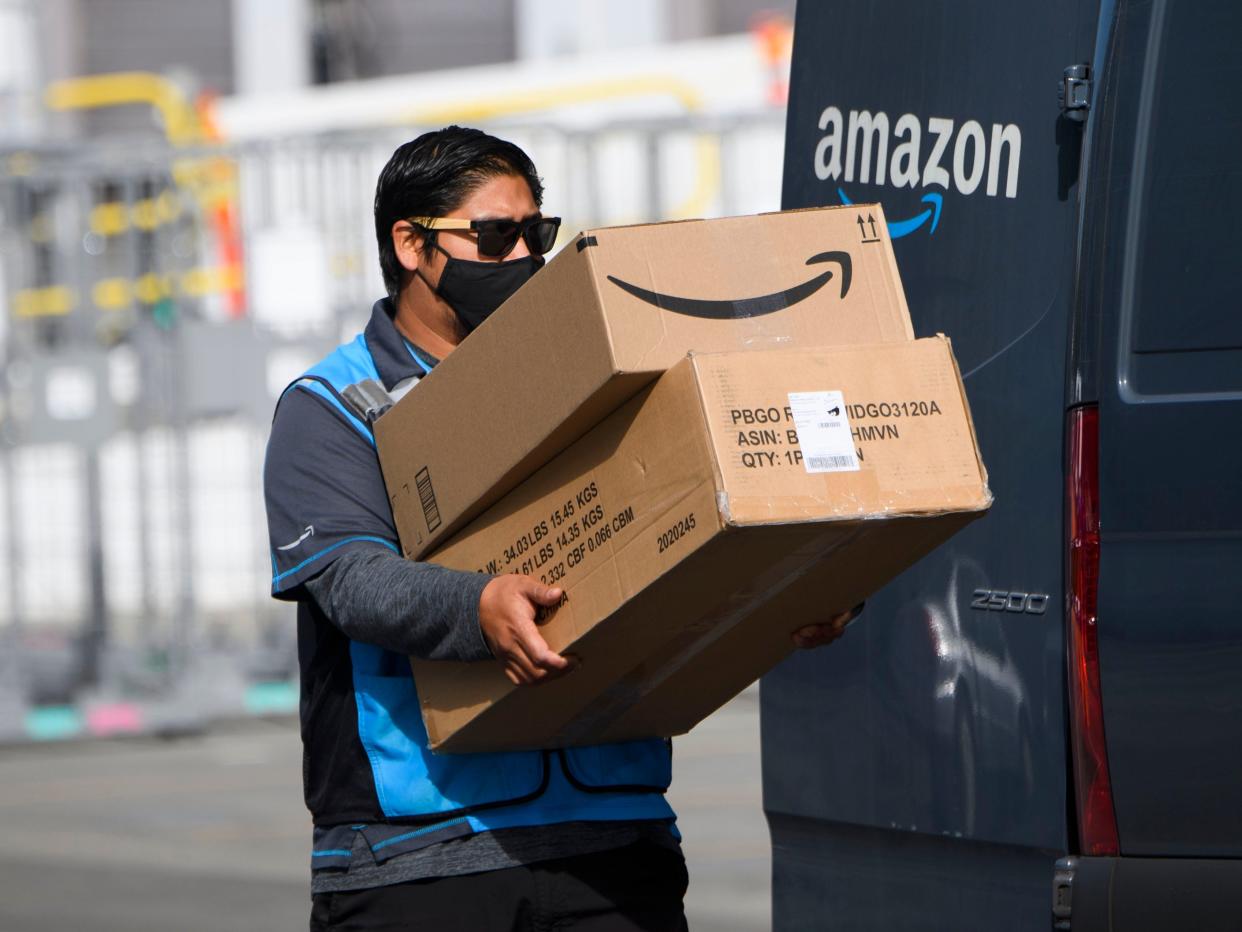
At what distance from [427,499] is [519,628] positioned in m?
0.31

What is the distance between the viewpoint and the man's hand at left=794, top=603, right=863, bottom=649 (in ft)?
9.15

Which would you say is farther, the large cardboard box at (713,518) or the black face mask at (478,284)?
the black face mask at (478,284)

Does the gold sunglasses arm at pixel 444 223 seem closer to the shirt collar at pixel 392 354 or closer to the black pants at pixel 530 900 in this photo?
the shirt collar at pixel 392 354

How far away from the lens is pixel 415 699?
2.81 meters

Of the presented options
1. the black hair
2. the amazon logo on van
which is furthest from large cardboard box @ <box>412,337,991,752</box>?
the amazon logo on van

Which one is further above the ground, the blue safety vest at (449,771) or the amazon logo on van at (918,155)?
the amazon logo on van at (918,155)

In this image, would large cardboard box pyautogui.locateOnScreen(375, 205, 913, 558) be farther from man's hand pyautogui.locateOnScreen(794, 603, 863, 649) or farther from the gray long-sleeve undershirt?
man's hand pyautogui.locateOnScreen(794, 603, 863, 649)

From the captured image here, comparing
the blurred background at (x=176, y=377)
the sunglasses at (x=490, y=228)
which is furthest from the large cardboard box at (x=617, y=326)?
the blurred background at (x=176, y=377)

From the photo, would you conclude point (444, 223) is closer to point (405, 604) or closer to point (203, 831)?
point (405, 604)

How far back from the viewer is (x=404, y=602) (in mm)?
2600

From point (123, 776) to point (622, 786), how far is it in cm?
623

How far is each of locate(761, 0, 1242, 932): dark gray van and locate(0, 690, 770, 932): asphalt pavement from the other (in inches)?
110

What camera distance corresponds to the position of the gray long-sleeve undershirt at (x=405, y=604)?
2568 millimetres

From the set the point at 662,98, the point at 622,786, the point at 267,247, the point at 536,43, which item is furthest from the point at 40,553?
the point at 536,43
